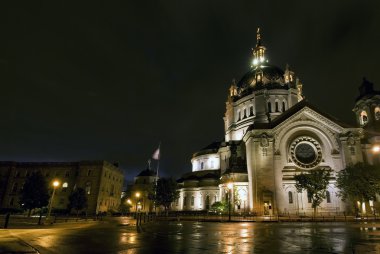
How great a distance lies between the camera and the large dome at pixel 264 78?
6675cm

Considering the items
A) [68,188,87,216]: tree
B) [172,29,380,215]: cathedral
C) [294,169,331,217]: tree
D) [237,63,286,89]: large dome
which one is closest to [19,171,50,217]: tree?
[68,188,87,216]: tree

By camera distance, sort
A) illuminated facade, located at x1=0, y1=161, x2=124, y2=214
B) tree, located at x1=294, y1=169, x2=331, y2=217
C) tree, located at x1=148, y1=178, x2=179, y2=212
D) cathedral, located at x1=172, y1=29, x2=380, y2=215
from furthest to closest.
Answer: illuminated facade, located at x1=0, y1=161, x2=124, y2=214, tree, located at x1=148, y1=178, x2=179, y2=212, cathedral, located at x1=172, y1=29, x2=380, y2=215, tree, located at x1=294, y1=169, x2=331, y2=217

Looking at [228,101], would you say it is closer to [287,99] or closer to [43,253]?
[287,99]

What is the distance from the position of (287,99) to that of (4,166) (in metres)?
75.6

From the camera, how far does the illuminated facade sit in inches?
2426

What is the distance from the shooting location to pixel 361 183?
1479 inches

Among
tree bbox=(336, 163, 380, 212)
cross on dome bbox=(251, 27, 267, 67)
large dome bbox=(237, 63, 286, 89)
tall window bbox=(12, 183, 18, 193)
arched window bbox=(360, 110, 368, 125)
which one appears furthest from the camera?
cross on dome bbox=(251, 27, 267, 67)

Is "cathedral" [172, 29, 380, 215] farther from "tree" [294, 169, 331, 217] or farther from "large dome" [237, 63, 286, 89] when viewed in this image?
"large dome" [237, 63, 286, 89]

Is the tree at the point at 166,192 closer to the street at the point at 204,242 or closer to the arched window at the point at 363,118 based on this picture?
the street at the point at 204,242

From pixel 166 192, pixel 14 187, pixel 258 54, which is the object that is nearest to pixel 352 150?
pixel 166 192

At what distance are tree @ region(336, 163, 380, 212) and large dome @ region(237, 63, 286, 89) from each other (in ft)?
104

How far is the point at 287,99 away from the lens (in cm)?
6425

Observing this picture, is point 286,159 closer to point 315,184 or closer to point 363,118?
point 315,184

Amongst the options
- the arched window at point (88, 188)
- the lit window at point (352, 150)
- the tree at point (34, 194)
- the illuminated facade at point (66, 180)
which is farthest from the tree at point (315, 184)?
the tree at point (34, 194)
